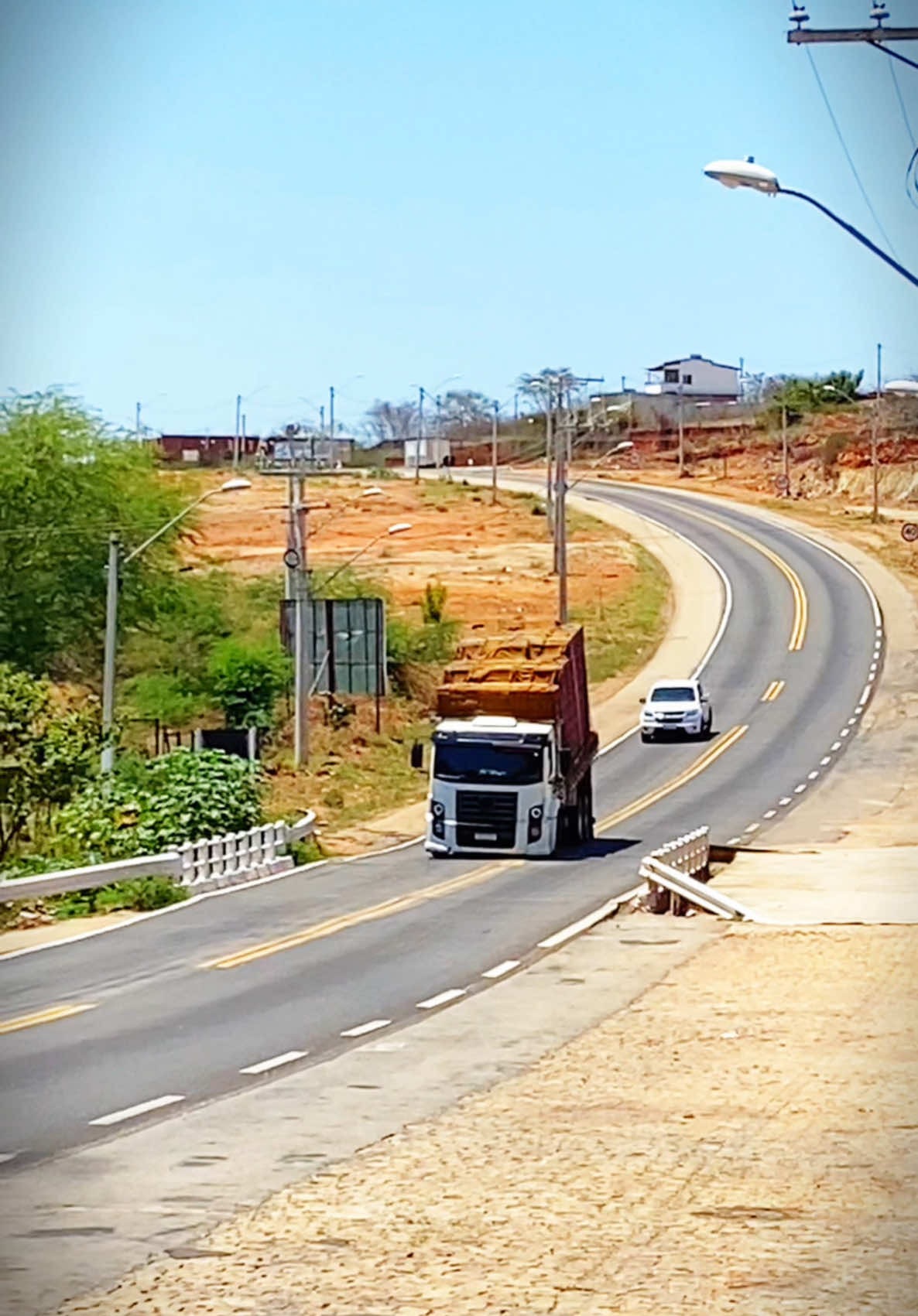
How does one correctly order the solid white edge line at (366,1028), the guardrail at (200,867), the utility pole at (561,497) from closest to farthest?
the solid white edge line at (366,1028)
the guardrail at (200,867)
the utility pole at (561,497)

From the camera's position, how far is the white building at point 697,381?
88.9m

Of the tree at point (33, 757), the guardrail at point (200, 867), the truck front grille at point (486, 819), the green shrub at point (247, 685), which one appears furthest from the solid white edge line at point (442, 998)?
the green shrub at point (247, 685)

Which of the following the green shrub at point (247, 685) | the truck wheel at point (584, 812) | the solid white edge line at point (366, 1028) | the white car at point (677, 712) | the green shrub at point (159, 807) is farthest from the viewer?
the white car at point (677, 712)

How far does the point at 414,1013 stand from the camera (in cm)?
2048

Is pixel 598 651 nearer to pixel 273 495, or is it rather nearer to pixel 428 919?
pixel 273 495

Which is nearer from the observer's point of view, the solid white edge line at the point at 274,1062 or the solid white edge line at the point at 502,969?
the solid white edge line at the point at 274,1062

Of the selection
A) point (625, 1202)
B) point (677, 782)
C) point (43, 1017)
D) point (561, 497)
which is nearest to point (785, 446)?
point (561, 497)

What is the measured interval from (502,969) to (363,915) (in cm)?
671

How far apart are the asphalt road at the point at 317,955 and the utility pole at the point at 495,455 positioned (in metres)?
32.0

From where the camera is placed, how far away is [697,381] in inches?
3976

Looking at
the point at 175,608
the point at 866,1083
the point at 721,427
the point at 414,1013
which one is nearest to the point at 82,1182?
the point at 866,1083

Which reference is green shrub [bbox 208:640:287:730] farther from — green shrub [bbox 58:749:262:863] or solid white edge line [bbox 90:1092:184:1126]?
solid white edge line [bbox 90:1092:184:1126]

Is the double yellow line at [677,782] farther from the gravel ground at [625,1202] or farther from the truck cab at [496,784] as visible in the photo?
the gravel ground at [625,1202]

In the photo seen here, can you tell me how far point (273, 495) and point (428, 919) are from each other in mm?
73180
